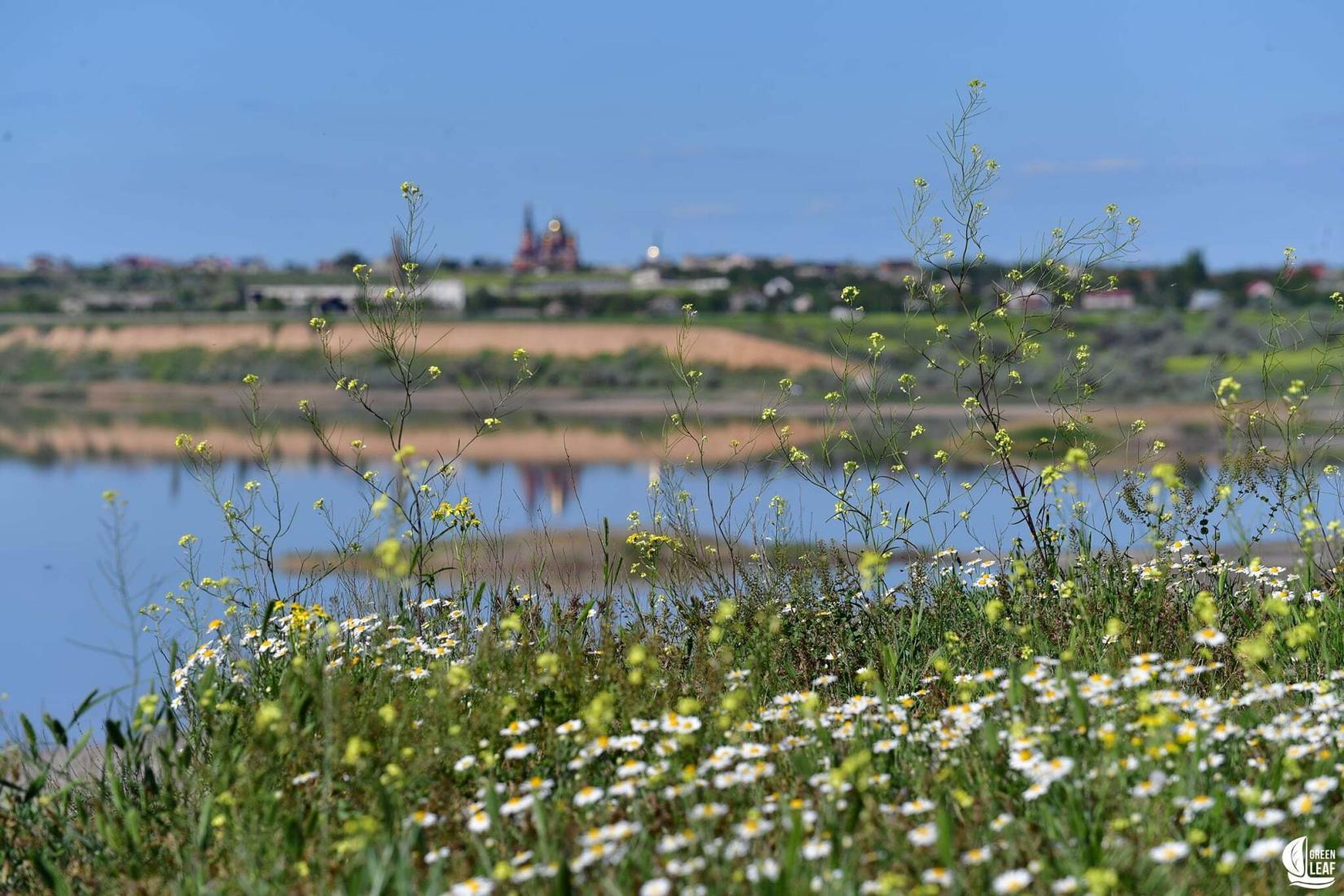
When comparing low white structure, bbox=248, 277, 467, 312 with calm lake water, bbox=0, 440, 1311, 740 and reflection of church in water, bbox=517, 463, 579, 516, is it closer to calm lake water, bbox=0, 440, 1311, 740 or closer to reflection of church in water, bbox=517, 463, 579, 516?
calm lake water, bbox=0, 440, 1311, 740

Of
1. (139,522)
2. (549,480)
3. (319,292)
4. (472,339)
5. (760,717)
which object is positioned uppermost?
(319,292)

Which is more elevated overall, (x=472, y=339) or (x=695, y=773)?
(x=472, y=339)

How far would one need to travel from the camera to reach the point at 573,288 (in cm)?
9244

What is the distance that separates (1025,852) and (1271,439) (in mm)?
14818

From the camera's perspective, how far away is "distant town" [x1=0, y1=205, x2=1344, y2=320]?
7675cm

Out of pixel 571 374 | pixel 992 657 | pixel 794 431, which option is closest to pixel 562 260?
pixel 571 374

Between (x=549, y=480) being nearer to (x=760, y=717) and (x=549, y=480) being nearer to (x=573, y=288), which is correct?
(x=760, y=717)

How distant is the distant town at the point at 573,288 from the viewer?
3022 inches

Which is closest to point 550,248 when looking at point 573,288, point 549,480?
point 573,288

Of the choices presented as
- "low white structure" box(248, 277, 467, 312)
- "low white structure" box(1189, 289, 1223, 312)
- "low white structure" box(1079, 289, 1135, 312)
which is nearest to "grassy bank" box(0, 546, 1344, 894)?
"low white structure" box(1079, 289, 1135, 312)

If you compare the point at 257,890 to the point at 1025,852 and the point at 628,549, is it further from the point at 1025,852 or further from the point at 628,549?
the point at 628,549

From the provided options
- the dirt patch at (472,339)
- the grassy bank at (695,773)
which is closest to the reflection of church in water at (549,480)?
the grassy bank at (695,773)

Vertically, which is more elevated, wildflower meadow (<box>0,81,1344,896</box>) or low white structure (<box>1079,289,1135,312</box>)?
low white structure (<box>1079,289,1135,312</box>)

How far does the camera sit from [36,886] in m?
4.09
